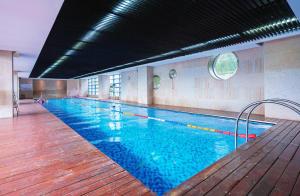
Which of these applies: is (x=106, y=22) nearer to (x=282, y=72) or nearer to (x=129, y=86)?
(x=282, y=72)

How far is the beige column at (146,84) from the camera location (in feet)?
37.8

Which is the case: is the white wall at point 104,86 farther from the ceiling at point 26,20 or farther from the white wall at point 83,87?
the ceiling at point 26,20

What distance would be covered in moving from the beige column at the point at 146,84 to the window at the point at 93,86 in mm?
11227

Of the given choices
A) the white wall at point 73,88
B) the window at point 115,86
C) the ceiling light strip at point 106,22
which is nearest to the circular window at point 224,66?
the ceiling light strip at point 106,22

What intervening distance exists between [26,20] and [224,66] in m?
7.80

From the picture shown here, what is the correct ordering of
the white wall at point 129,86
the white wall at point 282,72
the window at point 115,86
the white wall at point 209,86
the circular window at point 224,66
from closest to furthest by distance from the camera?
the white wall at point 282,72, the white wall at point 209,86, the circular window at point 224,66, the white wall at point 129,86, the window at point 115,86

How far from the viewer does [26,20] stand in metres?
3.41

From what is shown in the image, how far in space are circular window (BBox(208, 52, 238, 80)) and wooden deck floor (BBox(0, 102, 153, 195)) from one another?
7.11 metres

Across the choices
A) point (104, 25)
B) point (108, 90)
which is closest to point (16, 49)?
point (104, 25)

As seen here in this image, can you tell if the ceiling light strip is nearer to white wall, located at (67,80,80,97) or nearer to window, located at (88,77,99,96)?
window, located at (88,77,99,96)

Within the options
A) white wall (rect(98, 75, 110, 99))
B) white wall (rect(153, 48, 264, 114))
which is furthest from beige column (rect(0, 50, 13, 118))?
white wall (rect(98, 75, 110, 99))

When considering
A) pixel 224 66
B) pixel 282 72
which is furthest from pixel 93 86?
pixel 282 72

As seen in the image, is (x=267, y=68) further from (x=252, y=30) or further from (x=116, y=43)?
(x=116, y=43)

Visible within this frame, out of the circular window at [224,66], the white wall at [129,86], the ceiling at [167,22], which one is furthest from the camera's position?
the white wall at [129,86]
